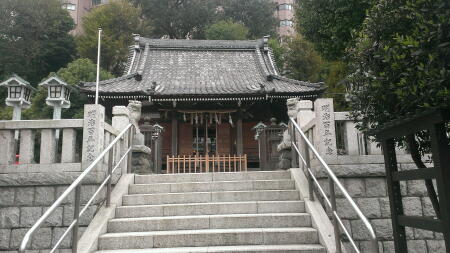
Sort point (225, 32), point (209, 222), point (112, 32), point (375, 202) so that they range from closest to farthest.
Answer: point (209, 222), point (375, 202), point (112, 32), point (225, 32)

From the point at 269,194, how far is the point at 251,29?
34214 mm

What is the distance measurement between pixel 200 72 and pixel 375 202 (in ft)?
44.1

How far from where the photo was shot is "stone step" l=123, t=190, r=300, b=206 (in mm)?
5949

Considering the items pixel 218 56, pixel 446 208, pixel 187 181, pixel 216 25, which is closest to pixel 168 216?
pixel 187 181

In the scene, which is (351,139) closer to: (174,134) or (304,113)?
(304,113)

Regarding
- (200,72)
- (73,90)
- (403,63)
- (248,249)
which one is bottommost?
(248,249)

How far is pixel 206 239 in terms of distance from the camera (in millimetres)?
4840

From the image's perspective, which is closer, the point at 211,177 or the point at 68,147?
the point at 68,147

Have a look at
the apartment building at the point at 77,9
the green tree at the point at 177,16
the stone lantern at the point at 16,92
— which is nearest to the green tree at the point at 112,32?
the green tree at the point at 177,16

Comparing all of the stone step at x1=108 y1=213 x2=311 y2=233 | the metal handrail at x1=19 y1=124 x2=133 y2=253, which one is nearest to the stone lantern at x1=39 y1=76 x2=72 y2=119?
the metal handrail at x1=19 y1=124 x2=133 y2=253

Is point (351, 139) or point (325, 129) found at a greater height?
point (325, 129)

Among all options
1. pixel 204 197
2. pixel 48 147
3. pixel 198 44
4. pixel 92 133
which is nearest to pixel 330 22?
pixel 204 197

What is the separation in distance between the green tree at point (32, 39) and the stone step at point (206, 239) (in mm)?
29236

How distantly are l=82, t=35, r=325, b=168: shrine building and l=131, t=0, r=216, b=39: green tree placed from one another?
1702cm
